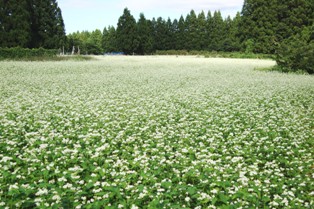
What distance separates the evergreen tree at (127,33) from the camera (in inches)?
3059

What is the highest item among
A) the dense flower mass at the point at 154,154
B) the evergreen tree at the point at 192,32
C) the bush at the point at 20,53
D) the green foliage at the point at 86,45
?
the evergreen tree at the point at 192,32

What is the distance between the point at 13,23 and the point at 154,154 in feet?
144

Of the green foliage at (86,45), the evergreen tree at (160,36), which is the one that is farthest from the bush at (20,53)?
the evergreen tree at (160,36)

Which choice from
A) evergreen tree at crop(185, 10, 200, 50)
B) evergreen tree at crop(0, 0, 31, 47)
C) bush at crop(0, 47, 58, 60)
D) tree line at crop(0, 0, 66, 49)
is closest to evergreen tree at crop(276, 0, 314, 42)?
evergreen tree at crop(185, 10, 200, 50)

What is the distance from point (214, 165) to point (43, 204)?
3500 millimetres

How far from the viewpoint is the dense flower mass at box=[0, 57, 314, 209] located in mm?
4934

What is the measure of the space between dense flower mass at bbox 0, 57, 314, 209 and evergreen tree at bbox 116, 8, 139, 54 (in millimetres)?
66421

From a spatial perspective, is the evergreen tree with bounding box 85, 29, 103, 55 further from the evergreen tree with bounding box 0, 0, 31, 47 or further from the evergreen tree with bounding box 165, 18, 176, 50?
the evergreen tree with bounding box 0, 0, 31, 47

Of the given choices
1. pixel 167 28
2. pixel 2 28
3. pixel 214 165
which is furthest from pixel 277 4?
pixel 214 165

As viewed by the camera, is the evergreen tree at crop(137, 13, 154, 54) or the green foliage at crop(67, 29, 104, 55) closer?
the green foliage at crop(67, 29, 104, 55)

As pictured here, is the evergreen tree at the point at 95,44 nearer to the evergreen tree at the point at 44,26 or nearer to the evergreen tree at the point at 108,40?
the evergreen tree at the point at 108,40

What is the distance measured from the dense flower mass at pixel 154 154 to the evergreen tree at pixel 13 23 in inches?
1354

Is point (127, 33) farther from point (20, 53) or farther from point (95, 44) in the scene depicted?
point (20, 53)

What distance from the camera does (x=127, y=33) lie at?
78438mm
